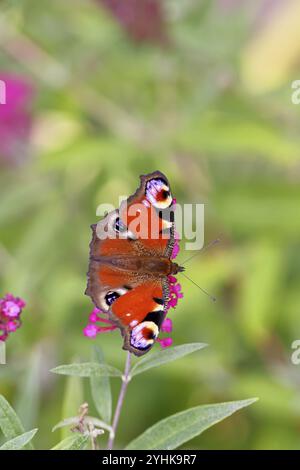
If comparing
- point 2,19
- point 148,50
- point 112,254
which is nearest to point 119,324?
point 112,254

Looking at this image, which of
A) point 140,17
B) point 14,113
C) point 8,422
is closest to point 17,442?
point 8,422

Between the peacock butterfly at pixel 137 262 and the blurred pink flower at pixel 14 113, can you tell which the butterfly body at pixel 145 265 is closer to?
the peacock butterfly at pixel 137 262

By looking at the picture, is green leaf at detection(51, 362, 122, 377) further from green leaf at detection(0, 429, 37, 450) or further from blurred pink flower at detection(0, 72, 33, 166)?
blurred pink flower at detection(0, 72, 33, 166)

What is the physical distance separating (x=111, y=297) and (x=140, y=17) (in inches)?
56.3

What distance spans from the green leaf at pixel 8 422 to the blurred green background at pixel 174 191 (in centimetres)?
107

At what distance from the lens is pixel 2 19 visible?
2.03 metres

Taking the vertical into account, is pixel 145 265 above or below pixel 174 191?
below

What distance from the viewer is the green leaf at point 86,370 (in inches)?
37.1

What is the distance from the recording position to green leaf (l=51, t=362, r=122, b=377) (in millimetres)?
941

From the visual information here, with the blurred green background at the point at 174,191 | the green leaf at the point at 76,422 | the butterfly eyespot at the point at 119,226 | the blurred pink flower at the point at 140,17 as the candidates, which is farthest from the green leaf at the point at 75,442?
the blurred pink flower at the point at 140,17

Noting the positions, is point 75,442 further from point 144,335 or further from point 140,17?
point 140,17

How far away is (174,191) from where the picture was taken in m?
2.44

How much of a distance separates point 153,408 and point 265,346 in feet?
1.20

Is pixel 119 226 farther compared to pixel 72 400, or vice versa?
pixel 72 400
